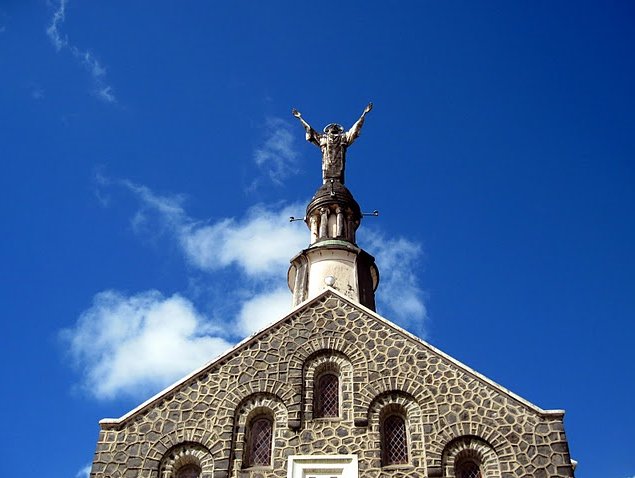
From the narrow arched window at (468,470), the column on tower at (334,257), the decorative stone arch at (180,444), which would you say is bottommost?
the narrow arched window at (468,470)

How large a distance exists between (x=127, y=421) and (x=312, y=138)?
13.2 m

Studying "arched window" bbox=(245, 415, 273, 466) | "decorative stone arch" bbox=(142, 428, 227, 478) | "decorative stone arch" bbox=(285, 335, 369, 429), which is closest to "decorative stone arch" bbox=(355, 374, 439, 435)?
"decorative stone arch" bbox=(285, 335, 369, 429)

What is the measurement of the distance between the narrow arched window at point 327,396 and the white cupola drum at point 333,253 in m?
4.75

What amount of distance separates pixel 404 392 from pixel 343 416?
1.26 metres

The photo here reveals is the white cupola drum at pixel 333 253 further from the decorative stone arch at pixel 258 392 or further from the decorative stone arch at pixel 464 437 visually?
the decorative stone arch at pixel 464 437

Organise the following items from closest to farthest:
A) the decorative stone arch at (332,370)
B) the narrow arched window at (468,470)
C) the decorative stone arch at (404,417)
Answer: the narrow arched window at (468,470) < the decorative stone arch at (404,417) < the decorative stone arch at (332,370)

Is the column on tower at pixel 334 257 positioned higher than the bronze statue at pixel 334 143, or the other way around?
the bronze statue at pixel 334 143

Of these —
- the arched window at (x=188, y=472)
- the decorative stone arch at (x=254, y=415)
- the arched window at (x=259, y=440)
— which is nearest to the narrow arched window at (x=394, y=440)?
the decorative stone arch at (x=254, y=415)

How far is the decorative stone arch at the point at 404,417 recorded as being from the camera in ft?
44.0

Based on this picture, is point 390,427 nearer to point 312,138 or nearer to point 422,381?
point 422,381

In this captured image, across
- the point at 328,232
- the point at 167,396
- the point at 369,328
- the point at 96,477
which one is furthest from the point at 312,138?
the point at 96,477

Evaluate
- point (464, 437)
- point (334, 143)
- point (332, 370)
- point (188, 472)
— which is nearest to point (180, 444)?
point (188, 472)

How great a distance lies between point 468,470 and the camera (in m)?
13.4

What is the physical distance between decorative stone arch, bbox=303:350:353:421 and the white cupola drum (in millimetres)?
4577
